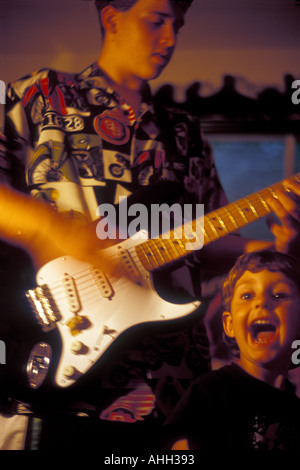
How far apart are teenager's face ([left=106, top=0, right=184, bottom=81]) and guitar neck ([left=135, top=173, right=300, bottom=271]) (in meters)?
0.43

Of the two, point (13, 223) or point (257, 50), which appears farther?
point (257, 50)

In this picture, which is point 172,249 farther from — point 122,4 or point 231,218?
point 122,4

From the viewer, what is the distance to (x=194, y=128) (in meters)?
1.12

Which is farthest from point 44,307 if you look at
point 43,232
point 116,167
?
point 116,167

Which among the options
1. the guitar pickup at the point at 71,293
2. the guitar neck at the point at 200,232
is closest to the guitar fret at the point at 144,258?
the guitar neck at the point at 200,232

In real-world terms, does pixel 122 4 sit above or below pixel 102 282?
above

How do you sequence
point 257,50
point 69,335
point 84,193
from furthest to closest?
point 257,50 < point 84,193 < point 69,335

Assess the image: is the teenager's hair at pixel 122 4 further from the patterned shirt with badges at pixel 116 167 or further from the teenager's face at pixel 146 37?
the patterned shirt with badges at pixel 116 167

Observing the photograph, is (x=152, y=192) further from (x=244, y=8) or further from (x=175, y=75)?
(x=244, y=8)

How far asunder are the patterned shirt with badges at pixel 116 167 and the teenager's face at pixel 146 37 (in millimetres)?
73

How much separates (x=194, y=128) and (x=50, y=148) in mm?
385

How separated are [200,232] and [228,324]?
10.1 inches

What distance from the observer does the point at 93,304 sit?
952mm

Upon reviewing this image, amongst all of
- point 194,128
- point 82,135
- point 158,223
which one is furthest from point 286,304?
point 82,135
